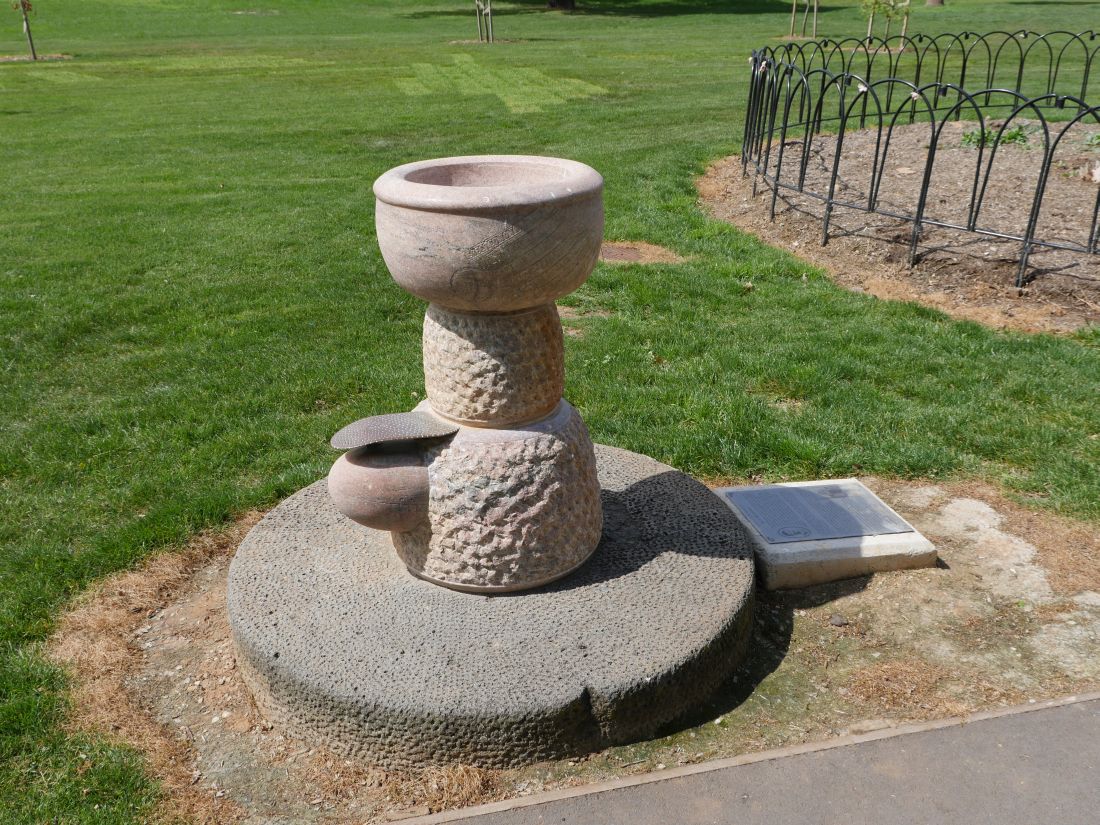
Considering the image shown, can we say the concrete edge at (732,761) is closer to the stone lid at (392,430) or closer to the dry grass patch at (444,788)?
the dry grass patch at (444,788)

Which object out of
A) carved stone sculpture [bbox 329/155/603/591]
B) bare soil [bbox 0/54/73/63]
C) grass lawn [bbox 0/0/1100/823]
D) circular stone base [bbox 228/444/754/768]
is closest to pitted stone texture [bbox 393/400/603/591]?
carved stone sculpture [bbox 329/155/603/591]

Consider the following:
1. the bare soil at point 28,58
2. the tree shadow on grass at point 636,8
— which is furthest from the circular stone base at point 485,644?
the tree shadow on grass at point 636,8

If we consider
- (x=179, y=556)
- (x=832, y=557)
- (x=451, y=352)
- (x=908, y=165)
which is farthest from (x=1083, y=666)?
(x=908, y=165)

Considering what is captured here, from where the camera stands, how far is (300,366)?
255 inches

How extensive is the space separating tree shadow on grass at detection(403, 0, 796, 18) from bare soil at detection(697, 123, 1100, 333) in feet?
98.6

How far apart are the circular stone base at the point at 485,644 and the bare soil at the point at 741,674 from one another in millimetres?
102

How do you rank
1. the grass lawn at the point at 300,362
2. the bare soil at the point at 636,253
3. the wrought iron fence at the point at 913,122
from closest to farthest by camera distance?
the grass lawn at the point at 300,362 → the wrought iron fence at the point at 913,122 → the bare soil at the point at 636,253

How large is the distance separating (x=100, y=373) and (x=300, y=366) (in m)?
1.40

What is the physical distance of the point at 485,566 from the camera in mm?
3557

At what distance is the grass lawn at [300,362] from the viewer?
4582mm

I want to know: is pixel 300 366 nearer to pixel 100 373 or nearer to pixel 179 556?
pixel 100 373

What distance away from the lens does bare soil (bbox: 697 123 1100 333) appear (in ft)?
24.4

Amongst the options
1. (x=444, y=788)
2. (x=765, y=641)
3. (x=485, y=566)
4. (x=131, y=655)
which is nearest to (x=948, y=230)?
(x=765, y=641)

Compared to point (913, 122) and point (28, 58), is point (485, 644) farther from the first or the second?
point (28, 58)
